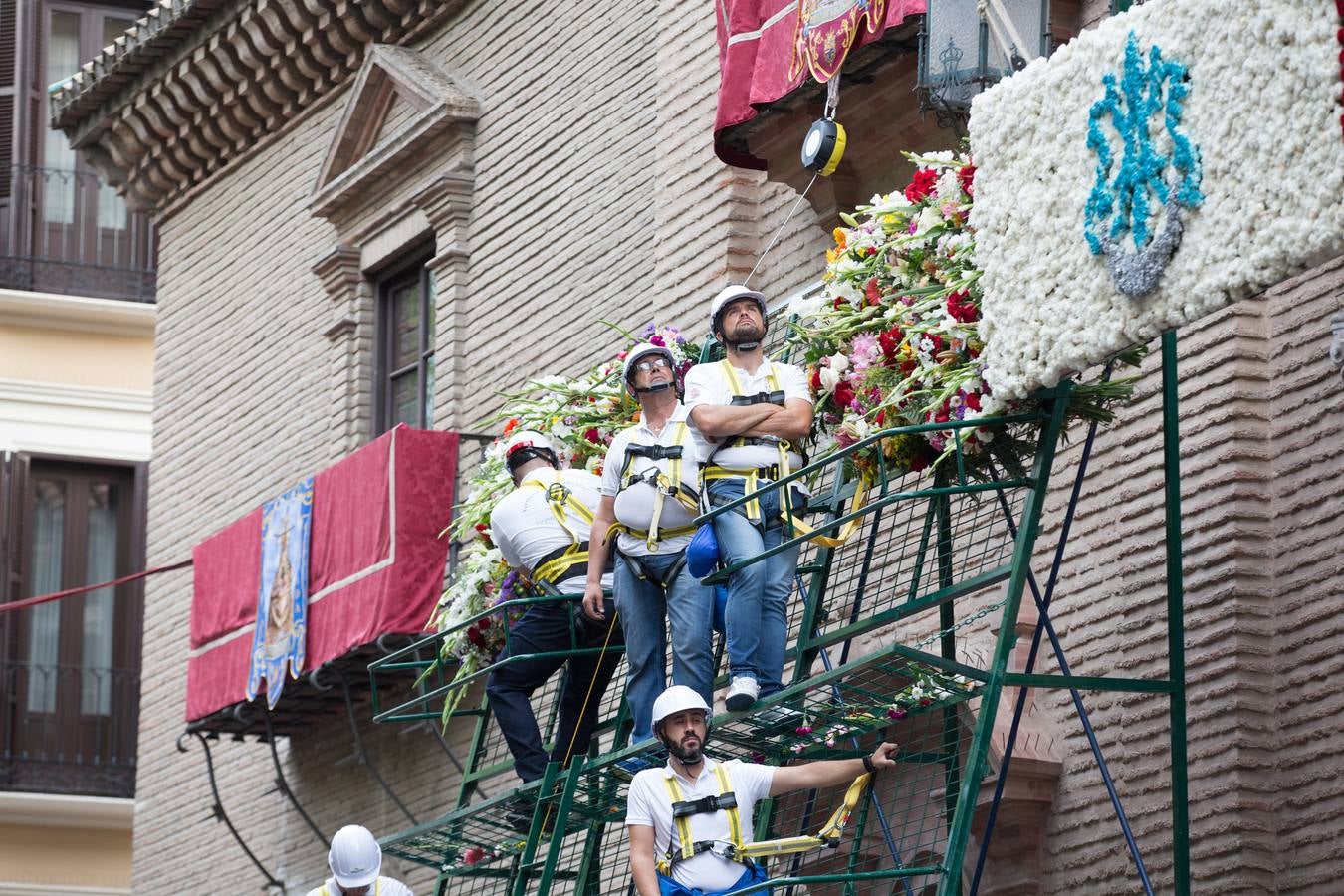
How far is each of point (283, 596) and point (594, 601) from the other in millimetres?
6966

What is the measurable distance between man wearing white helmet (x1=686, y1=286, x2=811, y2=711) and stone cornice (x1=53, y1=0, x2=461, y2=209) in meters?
8.50

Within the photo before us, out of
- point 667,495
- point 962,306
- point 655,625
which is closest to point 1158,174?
point 962,306

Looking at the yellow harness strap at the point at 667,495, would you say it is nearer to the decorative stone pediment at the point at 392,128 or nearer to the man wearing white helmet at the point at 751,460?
the man wearing white helmet at the point at 751,460

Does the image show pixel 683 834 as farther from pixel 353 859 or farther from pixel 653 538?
pixel 653 538

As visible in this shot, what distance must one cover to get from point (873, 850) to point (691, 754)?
145 inches

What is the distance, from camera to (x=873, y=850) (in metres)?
13.1

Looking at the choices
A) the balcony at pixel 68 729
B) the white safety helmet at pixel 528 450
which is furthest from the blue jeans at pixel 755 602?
the balcony at pixel 68 729

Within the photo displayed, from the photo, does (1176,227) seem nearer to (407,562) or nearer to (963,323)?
(963,323)

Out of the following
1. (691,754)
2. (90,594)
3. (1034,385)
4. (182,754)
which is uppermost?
(90,594)

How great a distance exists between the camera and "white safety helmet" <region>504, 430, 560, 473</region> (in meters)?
12.7

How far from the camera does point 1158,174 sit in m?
8.93

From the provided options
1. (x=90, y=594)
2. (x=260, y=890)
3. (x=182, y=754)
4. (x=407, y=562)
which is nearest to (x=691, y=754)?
(x=407, y=562)

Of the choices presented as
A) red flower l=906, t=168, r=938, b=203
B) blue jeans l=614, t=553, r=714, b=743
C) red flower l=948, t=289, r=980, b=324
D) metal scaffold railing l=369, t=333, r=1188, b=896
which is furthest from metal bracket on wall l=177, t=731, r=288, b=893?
red flower l=948, t=289, r=980, b=324

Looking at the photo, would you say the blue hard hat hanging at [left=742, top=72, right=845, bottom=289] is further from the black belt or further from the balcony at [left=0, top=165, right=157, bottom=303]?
the balcony at [left=0, top=165, right=157, bottom=303]
